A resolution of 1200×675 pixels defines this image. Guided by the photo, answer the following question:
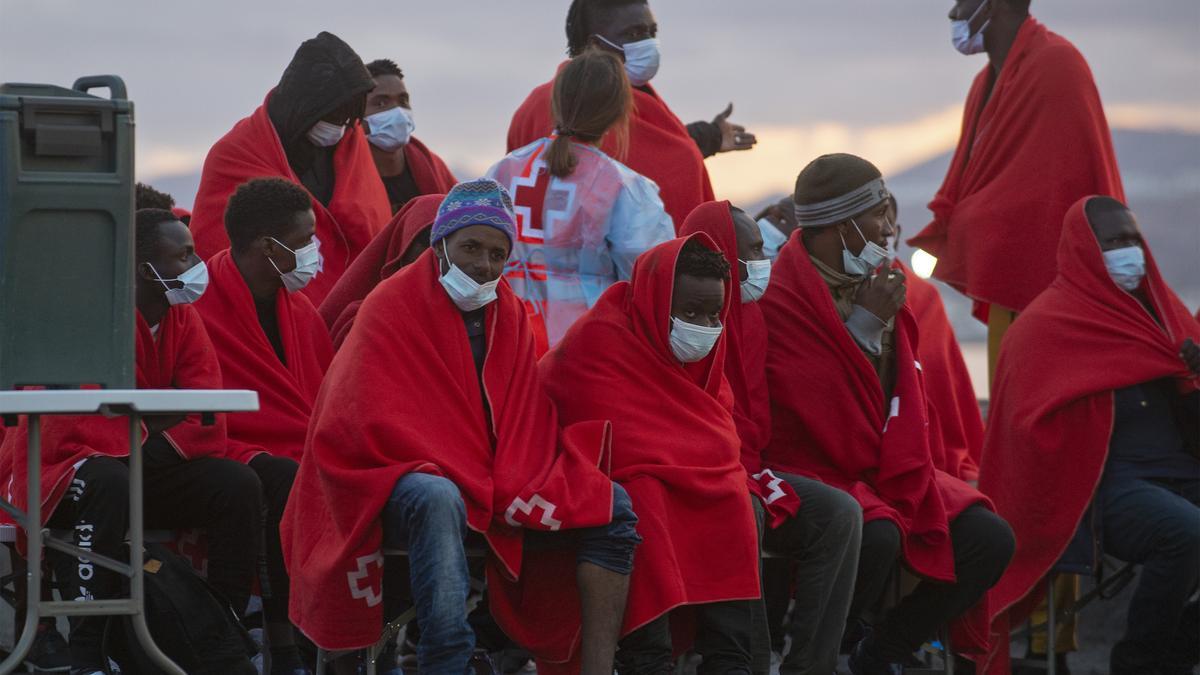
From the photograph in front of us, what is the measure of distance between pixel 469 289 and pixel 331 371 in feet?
1.45

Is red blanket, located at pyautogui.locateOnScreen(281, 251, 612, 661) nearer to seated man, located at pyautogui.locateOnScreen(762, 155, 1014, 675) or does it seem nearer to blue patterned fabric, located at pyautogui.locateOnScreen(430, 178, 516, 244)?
blue patterned fabric, located at pyautogui.locateOnScreen(430, 178, 516, 244)

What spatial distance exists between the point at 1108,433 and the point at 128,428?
3.47 meters

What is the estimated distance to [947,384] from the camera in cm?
694

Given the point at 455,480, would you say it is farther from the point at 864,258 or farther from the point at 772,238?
the point at 772,238

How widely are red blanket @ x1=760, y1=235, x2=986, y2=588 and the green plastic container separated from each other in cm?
227

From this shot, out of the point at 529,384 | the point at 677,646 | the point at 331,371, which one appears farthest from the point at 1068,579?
the point at 331,371

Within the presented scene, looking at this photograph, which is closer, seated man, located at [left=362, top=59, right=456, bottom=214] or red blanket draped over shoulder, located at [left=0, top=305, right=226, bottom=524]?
red blanket draped over shoulder, located at [left=0, top=305, right=226, bottom=524]

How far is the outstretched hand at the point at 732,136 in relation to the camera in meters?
7.87

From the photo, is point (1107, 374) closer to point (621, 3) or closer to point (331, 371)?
point (621, 3)

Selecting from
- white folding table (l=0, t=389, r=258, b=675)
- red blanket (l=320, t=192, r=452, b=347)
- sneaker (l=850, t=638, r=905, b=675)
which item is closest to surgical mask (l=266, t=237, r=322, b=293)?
red blanket (l=320, t=192, r=452, b=347)

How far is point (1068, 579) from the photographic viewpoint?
6.76 meters

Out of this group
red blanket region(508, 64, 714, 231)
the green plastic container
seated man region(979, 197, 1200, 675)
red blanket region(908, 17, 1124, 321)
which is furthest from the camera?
red blanket region(908, 17, 1124, 321)

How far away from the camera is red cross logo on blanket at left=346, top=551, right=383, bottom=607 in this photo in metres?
4.68

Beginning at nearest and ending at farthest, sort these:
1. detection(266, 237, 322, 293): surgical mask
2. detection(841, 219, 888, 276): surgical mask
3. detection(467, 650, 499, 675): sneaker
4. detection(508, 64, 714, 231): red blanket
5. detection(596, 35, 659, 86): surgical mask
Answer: detection(467, 650, 499, 675): sneaker → detection(266, 237, 322, 293): surgical mask → detection(841, 219, 888, 276): surgical mask → detection(508, 64, 714, 231): red blanket → detection(596, 35, 659, 86): surgical mask
